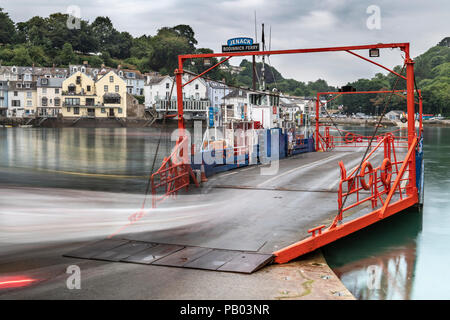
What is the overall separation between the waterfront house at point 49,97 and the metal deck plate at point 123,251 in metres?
122

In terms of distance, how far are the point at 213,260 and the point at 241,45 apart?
913 cm

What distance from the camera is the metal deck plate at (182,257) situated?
915 centimetres

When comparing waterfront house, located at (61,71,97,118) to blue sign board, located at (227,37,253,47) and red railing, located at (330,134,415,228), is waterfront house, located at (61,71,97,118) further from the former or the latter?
red railing, located at (330,134,415,228)

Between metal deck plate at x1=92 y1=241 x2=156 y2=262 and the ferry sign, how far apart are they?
837cm

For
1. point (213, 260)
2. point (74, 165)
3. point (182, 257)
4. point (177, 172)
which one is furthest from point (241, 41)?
point (74, 165)

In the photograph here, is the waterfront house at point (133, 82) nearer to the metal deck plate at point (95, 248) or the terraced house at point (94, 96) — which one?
the terraced house at point (94, 96)

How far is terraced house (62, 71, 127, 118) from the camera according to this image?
120938 millimetres

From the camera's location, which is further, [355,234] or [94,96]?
[94,96]

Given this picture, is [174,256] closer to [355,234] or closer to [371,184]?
[371,184]

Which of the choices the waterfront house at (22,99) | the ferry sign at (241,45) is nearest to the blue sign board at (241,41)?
the ferry sign at (241,45)

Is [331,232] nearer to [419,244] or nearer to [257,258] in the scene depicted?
[257,258]

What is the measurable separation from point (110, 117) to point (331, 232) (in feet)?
400

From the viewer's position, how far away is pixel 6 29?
518 ft

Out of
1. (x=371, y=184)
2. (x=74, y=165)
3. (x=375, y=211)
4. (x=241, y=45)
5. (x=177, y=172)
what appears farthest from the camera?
(x=74, y=165)
